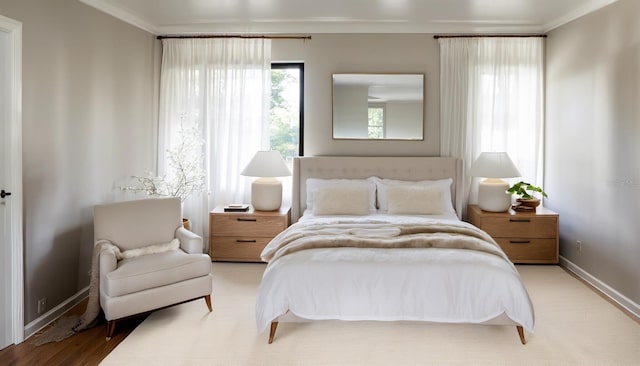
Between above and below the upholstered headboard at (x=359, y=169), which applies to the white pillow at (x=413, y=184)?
below

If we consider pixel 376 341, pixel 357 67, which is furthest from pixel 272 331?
pixel 357 67

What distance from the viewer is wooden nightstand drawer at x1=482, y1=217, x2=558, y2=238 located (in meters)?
4.65

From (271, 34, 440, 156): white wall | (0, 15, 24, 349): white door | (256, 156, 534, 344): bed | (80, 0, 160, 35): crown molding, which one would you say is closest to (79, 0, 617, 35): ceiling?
(80, 0, 160, 35): crown molding

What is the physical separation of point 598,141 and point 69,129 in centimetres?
468

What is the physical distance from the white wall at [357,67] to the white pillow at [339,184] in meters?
0.44

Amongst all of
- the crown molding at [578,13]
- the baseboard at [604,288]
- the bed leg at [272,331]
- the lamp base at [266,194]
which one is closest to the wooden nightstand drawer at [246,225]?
the lamp base at [266,194]

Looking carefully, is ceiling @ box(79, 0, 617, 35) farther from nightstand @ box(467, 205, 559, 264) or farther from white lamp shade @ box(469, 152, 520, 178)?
nightstand @ box(467, 205, 559, 264)

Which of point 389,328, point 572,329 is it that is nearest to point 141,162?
point 389,328

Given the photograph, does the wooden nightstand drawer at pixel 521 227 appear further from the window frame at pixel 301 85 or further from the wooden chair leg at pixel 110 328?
the wooden chair leg at pixel 110 328

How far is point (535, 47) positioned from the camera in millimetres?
5039

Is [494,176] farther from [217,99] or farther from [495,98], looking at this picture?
[217,99]

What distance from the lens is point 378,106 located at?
5230 mm

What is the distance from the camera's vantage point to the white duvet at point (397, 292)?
9.25ft

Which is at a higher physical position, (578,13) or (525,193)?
(578,13)
